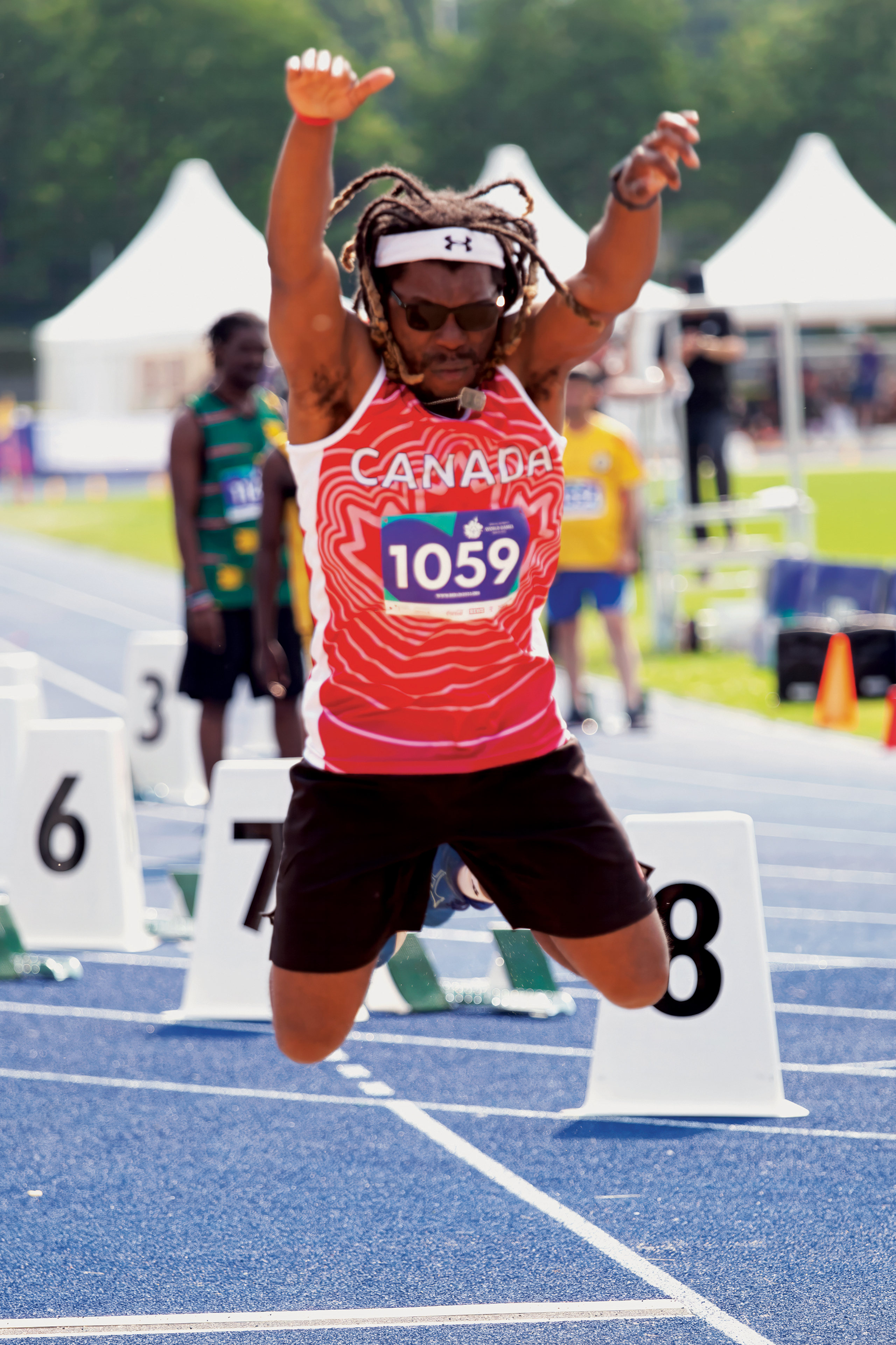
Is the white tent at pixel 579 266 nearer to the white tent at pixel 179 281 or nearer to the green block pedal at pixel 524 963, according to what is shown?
the white tent at pixel 179 281

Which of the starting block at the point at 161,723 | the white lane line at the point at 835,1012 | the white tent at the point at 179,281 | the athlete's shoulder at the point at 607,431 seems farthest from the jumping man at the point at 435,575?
the white tent at the point at 179,281

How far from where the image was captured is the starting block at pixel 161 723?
10.2 m

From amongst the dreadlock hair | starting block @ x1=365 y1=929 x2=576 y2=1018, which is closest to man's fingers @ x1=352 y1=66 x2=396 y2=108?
the dreadlock hair

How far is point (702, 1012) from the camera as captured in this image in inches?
191

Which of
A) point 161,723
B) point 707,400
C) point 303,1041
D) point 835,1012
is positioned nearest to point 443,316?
point 303,1041

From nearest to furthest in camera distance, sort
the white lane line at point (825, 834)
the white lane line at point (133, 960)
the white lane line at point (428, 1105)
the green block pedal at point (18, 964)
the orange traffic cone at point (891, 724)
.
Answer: the white lane line at point (428, 1105) < the green block pedal at point (18, 964) < the white lane line at point (133, 960) < the white lane line at point (825, 834) < the orange traffic cone at point (891, 724)

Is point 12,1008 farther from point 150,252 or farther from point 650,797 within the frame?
point 150,252

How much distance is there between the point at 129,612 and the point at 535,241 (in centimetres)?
1632

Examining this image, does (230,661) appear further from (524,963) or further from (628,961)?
(628,961)

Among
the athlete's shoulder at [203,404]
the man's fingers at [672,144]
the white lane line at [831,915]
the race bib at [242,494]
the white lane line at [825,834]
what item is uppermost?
the man's fingers at [672,144]

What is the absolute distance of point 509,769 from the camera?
140 inches

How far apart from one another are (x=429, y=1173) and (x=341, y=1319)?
93cm

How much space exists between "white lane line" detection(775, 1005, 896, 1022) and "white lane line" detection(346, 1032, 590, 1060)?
0.77 metres

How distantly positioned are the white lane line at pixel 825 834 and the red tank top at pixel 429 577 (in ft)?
17.2
